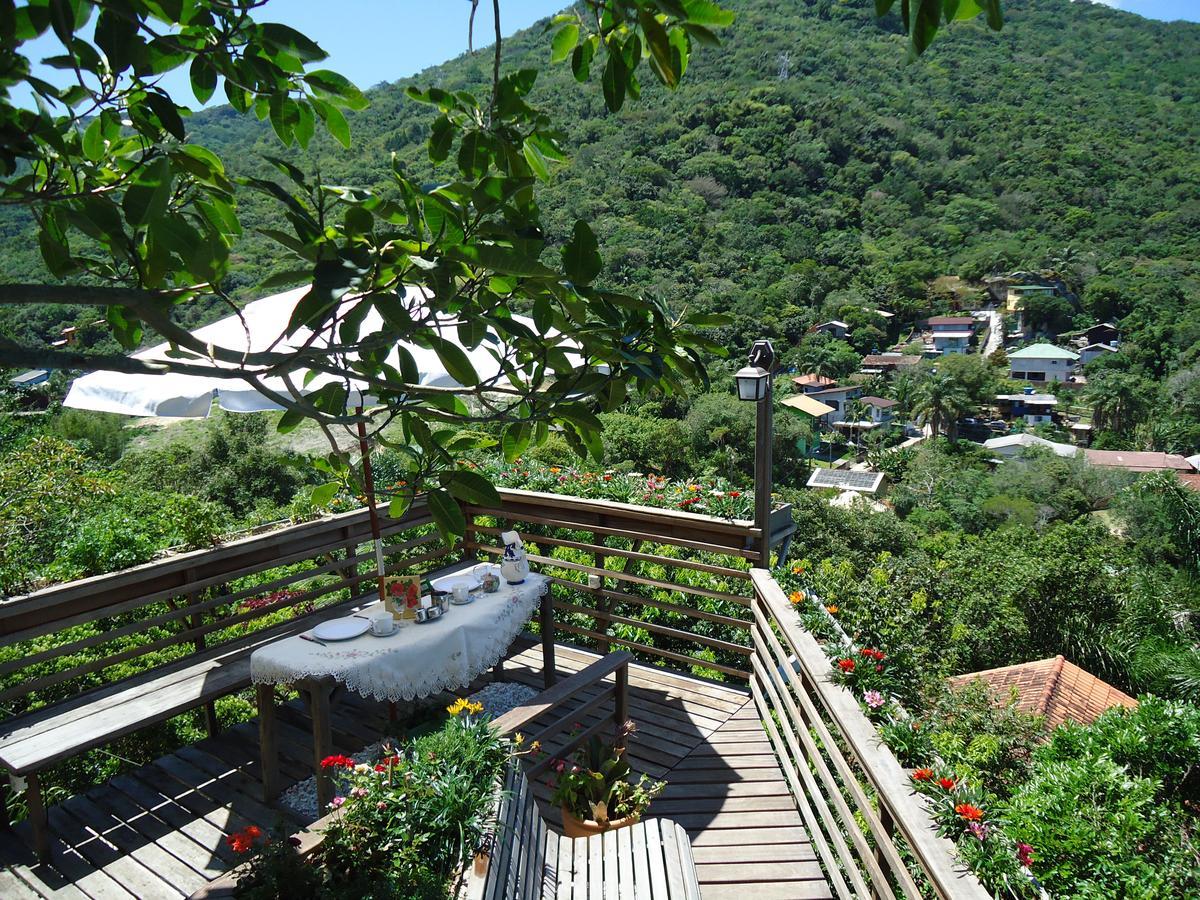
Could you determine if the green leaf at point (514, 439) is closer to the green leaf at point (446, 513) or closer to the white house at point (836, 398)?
the green leaf at point (446, 513)

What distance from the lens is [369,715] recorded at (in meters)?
3.49

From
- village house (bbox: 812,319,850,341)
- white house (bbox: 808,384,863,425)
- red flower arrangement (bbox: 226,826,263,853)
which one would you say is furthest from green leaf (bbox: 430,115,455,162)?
village house (bbox: 812,319,850,341)

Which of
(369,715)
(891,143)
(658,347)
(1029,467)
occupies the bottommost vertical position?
(1029,467)

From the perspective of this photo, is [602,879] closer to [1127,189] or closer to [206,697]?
[206,697]

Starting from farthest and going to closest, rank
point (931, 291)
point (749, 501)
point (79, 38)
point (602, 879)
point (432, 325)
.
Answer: point (931, 291)
point (749, 501)
point (602, 879)
point (432, 325)
point (79, 38)

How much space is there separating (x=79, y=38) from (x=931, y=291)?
69.0 m

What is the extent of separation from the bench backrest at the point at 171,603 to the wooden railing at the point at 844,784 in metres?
2.08

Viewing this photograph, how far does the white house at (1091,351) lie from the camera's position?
5378cm

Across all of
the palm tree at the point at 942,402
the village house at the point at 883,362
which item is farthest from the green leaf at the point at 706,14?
the village house at the point at 883,362

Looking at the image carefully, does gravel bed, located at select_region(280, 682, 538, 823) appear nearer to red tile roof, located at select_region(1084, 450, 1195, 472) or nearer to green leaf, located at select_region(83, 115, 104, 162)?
green leaf, located at select_region(83, 115, 104, 162)

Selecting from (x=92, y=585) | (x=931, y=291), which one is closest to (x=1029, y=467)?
(x=931, y=291)

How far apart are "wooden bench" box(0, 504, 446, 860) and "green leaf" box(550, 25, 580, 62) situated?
2684 mm

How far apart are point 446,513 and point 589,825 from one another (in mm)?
1813

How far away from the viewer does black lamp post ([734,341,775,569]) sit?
3.54m
